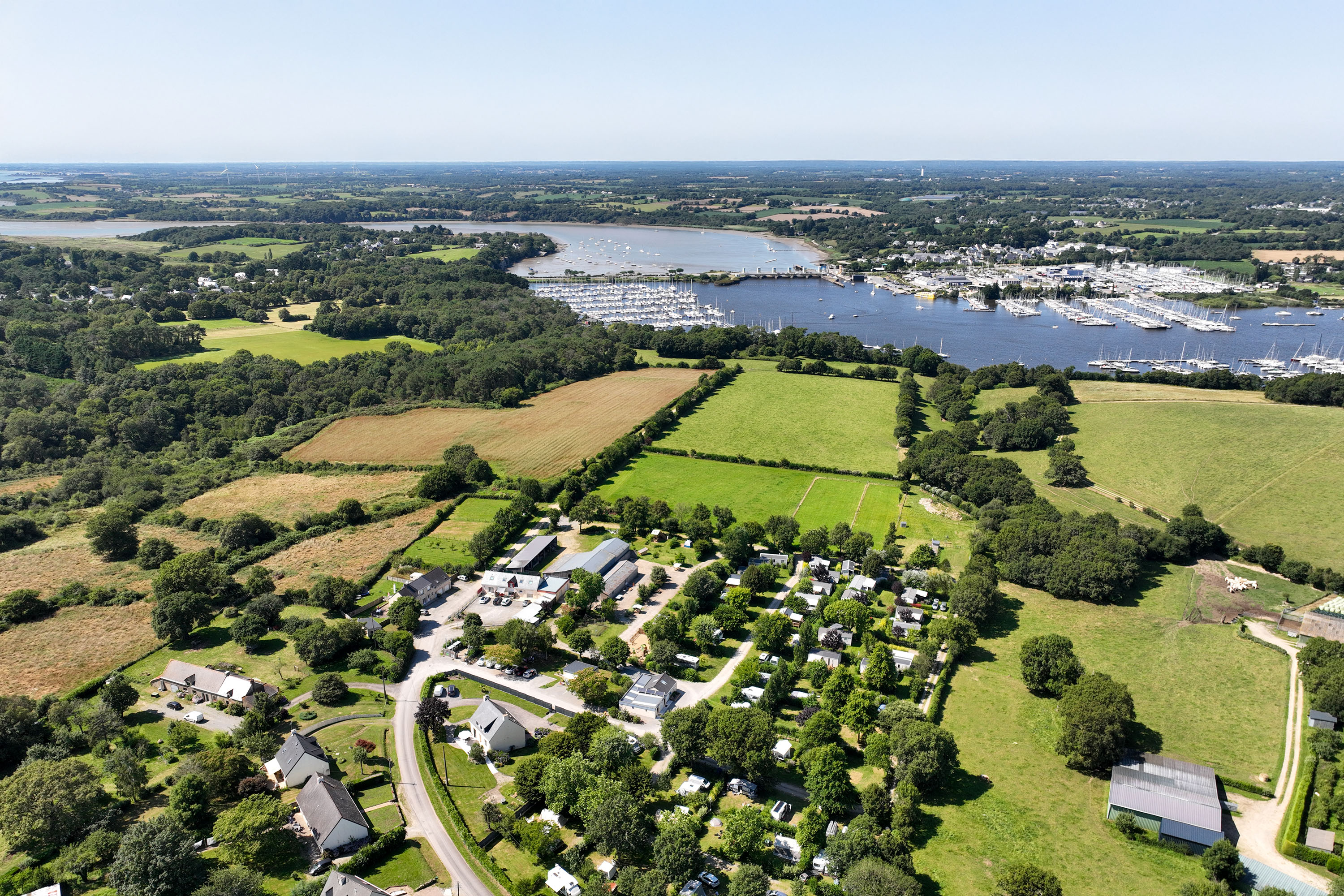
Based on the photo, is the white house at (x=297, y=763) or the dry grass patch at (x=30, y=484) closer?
the white house at (x=297, y=763)

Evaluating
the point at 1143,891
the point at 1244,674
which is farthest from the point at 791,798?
the point at 1244,674

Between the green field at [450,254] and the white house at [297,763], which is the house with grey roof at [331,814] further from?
the green field at [450,254]

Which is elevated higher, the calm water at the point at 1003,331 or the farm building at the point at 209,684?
the calm water at the point at 1003,331

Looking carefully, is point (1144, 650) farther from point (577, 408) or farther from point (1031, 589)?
point (577, 408)

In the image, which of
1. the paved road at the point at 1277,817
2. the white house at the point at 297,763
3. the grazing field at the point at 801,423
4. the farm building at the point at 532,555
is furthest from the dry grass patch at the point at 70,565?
the paved road at the point at 1277,817

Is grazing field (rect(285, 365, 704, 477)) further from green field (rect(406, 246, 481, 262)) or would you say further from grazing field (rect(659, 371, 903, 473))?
green field (rect(406, 246, 481, 262))

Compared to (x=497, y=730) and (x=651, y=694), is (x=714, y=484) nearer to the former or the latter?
(x=651, y=694)
